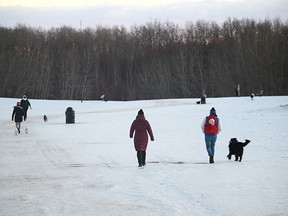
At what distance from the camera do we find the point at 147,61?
302 feet

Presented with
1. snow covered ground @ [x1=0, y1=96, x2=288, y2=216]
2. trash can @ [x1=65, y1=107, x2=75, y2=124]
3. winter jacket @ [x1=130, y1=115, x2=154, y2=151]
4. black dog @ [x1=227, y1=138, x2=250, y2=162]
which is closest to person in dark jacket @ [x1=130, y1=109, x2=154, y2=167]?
winter jacket @ [x1=130, y1=115, x2=154, y2=151]

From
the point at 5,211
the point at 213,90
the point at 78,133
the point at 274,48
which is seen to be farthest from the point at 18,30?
the point at 5,211

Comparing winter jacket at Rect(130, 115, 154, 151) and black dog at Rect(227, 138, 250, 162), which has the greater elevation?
winter jacket at Rect(130, 115, 154, 151)

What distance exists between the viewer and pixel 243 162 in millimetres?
13789

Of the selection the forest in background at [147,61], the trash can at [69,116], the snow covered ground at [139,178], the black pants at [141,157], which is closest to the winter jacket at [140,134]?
the black pants at [141,157]

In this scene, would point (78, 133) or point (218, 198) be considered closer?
point (218, 198)

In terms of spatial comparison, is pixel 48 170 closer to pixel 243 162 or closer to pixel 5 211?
pixel 5 211

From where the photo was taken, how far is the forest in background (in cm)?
7381

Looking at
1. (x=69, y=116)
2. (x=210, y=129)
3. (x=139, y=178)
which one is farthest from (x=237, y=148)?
(x=69, y=116)

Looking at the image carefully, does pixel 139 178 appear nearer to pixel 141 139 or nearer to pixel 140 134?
pixel 141 139

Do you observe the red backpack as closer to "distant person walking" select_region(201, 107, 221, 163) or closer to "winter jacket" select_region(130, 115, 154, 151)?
"distant person walking" select_region(201, 107, 221, 163)

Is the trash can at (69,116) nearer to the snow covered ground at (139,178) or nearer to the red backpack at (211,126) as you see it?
the snow covered ground at (139,178)

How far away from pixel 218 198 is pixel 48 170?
5517 millimetres

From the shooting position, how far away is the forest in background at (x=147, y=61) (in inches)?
2906
